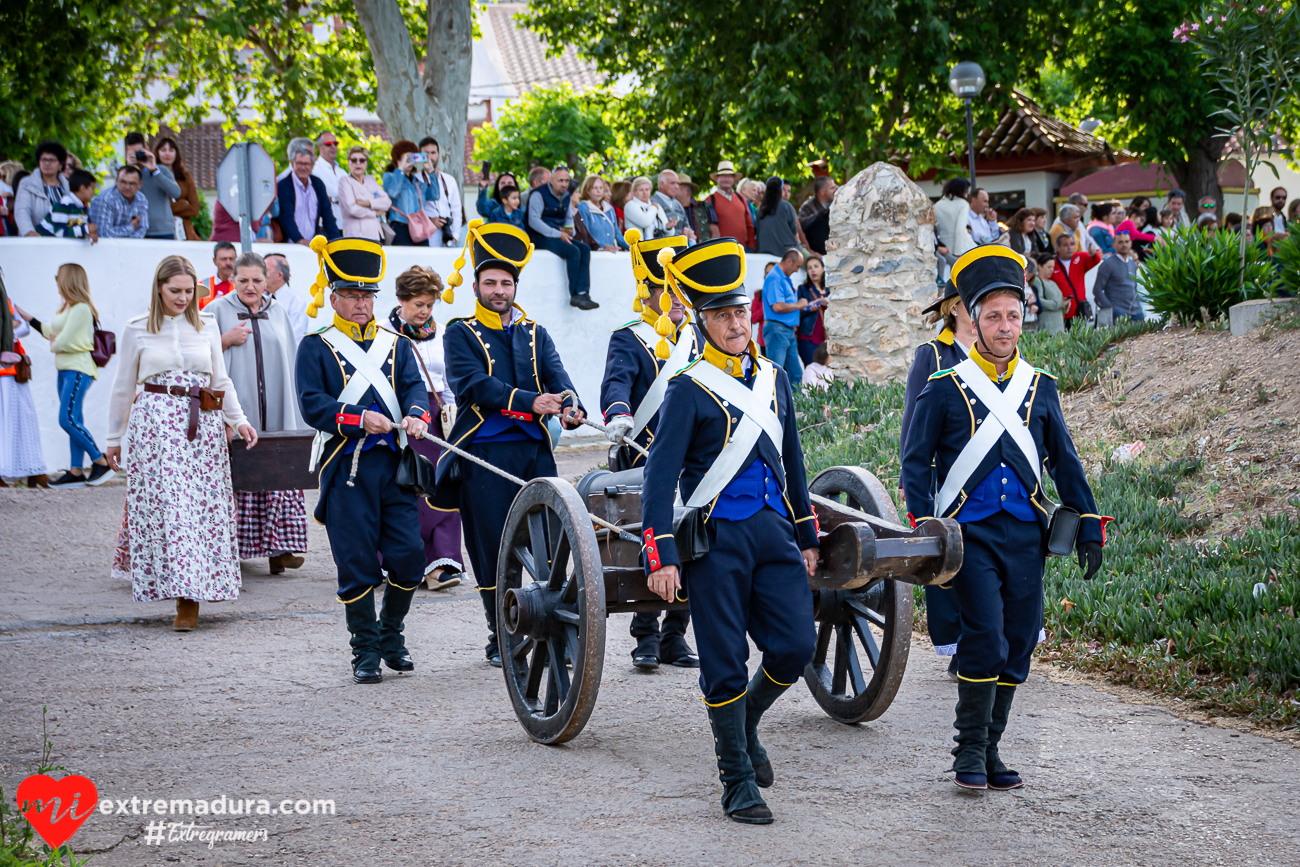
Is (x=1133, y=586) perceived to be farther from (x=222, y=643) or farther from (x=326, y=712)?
(x=222, y=643)

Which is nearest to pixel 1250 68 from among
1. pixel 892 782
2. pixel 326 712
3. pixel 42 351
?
pixel 892 782

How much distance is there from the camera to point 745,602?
4.24 metres

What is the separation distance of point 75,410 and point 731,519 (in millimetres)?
9059

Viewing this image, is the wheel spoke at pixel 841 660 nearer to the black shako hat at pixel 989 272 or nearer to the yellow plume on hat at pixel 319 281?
the black shako hat at pixel 989 272

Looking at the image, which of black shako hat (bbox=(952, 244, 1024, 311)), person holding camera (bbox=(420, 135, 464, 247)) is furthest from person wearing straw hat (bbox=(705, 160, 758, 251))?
black shako hat (bbox=(952, 244, 1024, 311))

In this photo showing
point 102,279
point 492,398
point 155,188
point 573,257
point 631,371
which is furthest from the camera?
point 573,257

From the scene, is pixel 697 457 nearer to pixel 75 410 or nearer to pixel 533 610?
pixel 533 610

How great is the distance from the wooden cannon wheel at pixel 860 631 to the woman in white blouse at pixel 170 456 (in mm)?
3571

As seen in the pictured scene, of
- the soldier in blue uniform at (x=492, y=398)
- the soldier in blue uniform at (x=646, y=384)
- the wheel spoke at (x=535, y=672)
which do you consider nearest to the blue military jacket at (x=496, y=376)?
the soldier in blue uniform at (x=492, y=398)

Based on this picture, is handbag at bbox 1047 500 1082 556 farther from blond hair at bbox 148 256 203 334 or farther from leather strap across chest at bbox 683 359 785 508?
blond hair at bbox 148 256 203 334

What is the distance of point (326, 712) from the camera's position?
18.0ft

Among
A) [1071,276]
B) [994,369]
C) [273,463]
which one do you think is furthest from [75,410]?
[1071,276]

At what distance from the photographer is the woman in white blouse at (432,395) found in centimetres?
725

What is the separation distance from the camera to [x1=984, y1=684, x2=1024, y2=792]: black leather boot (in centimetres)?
438
